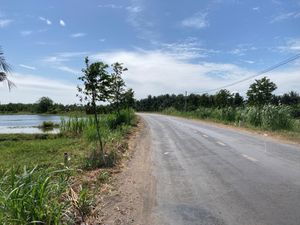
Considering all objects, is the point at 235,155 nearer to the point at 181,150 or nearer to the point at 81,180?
the point at 181,150

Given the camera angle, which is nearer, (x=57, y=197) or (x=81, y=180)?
(x=57, y=197)

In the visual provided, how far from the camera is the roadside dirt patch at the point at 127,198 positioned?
616 cm

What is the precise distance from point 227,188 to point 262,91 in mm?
38954

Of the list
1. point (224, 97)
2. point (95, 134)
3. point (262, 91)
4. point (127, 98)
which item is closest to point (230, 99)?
point (224, 97)

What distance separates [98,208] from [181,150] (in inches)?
337

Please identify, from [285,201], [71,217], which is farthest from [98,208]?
[285,201]

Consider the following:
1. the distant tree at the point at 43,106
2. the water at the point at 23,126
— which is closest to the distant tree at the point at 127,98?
the water at the point at 23,126

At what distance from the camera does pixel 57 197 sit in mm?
5969

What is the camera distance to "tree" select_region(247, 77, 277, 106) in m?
44.2

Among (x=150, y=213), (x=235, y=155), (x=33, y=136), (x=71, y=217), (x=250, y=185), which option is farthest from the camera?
(x=33, y=136)

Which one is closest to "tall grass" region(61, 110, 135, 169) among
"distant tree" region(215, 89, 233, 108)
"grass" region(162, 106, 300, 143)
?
"grass" region(162, 106, 300, 143)

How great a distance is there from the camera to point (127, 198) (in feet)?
24.7

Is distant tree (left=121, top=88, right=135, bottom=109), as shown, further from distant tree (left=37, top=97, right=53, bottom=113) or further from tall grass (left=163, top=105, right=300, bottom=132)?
distant tree (left=37, top=97, right=53, bottom=113)

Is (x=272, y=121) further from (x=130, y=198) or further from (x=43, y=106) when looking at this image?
(x=43, y=106)
